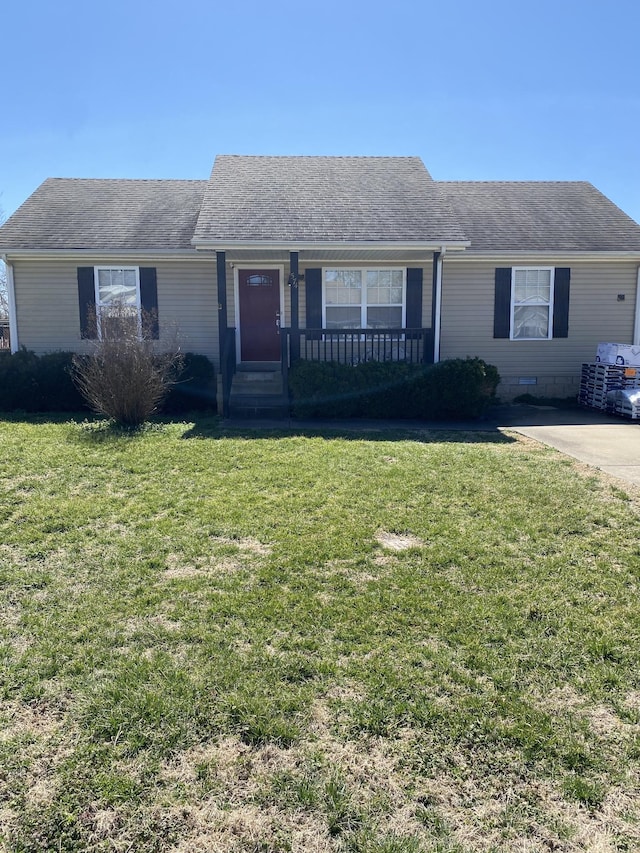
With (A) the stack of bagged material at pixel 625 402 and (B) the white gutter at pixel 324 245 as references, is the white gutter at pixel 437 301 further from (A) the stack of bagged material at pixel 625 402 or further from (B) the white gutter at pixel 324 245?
(A) the stack of bagged material at pixel 625 402

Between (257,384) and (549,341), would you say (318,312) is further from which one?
(549,341)

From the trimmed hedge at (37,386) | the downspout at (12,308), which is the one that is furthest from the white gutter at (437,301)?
the downspout at (12,308)

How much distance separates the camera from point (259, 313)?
1316 centimetres

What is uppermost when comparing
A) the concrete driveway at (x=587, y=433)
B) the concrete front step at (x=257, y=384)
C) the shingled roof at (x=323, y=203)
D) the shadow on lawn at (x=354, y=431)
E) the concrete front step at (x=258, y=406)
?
the shingled roof at (x=323, y=203)

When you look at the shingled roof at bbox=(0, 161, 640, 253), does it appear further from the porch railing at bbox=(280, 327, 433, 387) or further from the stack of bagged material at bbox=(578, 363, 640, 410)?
the stack of bagged material at bbox=(578, 363, 640, 410)

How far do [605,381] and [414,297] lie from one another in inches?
162

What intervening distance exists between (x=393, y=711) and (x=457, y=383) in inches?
311

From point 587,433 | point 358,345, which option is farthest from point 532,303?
point 587,433

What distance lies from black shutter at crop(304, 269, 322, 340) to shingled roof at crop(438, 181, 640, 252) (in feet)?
10.6

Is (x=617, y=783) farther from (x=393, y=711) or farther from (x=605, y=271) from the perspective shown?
(x=605, y=271)

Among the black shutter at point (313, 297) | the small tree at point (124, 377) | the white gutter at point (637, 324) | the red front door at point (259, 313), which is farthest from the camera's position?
the red front door at point (259, 313)

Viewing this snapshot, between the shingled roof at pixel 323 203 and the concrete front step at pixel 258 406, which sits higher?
the shingled roof at pixel 323 203

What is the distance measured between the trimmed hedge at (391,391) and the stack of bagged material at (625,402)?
8.28 ft

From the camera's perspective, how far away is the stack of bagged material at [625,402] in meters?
10.6
